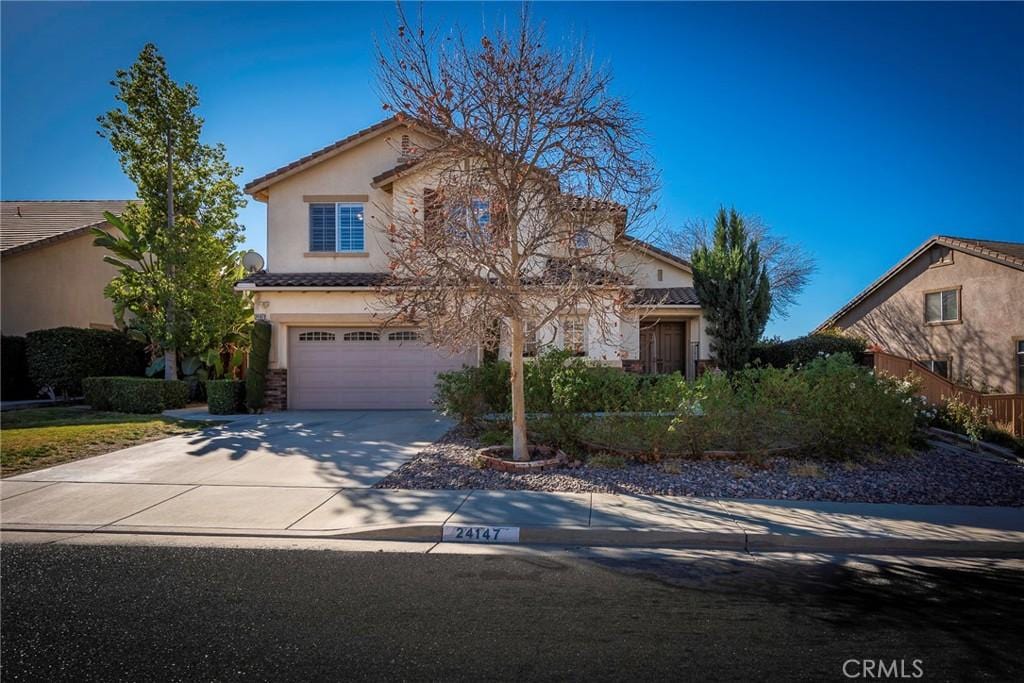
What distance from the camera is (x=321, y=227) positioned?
666 inches

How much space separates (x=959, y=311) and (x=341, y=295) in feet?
66.7

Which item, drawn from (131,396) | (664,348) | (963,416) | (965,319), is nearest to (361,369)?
(131,396)

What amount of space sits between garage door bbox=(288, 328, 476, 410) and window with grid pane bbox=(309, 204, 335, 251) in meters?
2.53

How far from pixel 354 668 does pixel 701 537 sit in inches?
145

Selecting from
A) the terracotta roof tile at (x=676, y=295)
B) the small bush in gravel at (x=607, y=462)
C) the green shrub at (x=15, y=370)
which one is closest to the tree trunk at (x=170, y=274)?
the green shrub at (x=15, y=370)

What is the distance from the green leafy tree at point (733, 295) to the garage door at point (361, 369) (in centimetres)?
700

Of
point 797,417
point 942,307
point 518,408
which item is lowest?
point 797,417

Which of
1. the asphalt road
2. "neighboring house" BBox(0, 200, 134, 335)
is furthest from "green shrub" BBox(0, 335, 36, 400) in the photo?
the asphalt road

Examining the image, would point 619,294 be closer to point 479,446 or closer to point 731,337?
point 479,446

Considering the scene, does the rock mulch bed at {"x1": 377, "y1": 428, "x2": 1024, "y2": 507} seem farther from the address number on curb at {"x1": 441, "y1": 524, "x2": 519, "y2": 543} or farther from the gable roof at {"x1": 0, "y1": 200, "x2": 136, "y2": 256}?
the gable roof at {"x1": 0, "y1": 200, "x2": 136, "y2": 256}

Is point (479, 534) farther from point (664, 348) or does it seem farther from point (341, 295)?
point (664, 348)

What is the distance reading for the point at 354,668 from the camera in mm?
3424

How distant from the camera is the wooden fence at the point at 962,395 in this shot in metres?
12.3

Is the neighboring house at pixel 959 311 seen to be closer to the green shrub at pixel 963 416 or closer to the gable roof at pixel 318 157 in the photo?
the green shrub at pixel 963 416
